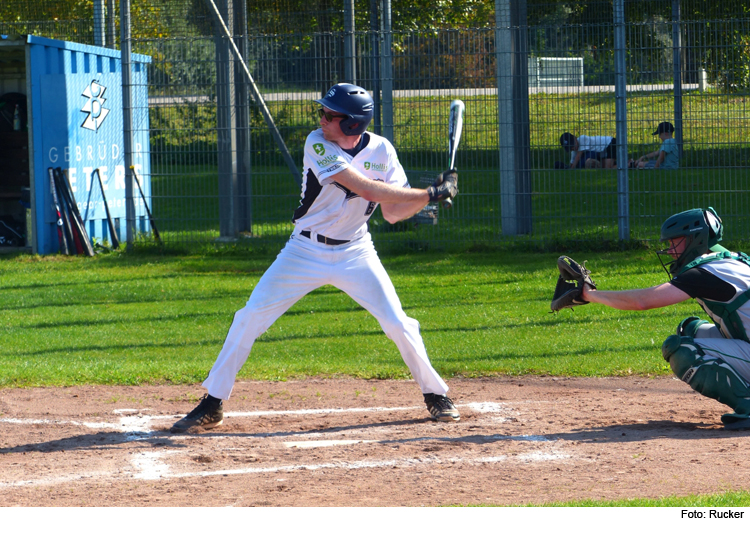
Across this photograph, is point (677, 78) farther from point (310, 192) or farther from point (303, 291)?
point (303, 291)

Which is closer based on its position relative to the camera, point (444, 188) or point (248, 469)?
point (248, 469)

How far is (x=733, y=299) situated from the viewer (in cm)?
524

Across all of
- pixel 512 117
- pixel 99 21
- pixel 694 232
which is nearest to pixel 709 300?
pixel 694 232

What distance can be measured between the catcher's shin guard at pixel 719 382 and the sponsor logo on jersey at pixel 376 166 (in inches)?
81.8

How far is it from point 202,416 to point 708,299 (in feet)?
9.90

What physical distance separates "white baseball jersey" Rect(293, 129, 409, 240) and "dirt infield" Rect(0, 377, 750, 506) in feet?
4.03

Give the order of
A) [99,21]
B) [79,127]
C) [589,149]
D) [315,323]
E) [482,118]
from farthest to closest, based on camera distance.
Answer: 1. [99,21]
2. [79,127]
3. [482,118]
4. [589,149]
5. [315,323]

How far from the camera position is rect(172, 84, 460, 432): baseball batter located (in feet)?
17.8

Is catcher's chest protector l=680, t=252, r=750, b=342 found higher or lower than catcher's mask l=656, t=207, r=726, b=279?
lower

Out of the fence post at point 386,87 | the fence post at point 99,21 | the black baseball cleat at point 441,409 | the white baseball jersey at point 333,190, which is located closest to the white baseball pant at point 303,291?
the white baseball jersey at point 333,190

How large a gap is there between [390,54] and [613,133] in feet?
10.0

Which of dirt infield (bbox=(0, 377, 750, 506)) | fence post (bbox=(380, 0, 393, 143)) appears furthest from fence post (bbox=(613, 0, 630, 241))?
dirt infield (bbox=(0, 377, 750, 506))

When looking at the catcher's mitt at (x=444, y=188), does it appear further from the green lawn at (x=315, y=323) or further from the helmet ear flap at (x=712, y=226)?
the green lawn at (x=315, y=323)

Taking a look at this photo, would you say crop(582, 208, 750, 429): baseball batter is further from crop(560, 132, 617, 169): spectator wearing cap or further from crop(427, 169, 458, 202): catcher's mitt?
crop(560, 132, 617, 169): spectator wearing cap
